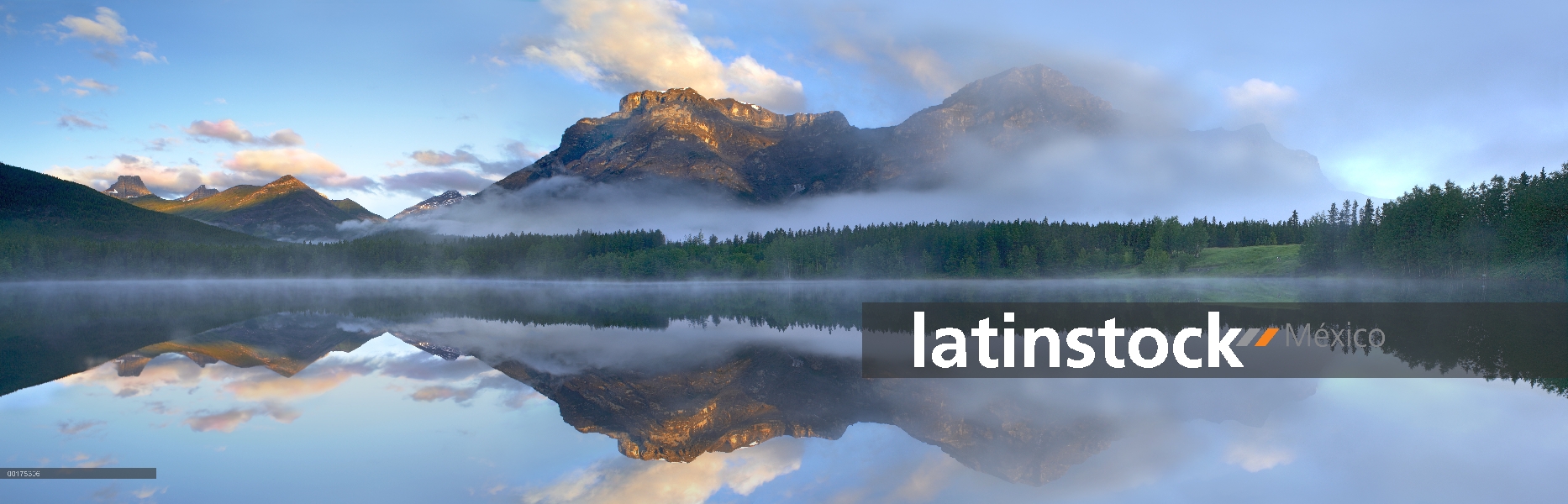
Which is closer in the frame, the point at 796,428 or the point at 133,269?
the point at 796,428

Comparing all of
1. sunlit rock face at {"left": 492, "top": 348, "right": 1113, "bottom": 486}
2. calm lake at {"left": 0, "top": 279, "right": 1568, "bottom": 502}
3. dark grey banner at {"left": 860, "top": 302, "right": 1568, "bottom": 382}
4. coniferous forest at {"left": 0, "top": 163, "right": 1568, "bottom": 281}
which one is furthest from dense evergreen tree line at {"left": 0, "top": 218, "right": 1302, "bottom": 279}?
sunlit rock face at {"left": 492, "top": 348, "right": 1113, "bottom": 486}

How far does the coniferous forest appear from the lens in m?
76.8

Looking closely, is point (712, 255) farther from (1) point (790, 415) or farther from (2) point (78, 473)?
(2) point (78, 473)

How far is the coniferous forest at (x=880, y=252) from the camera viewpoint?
76.8m

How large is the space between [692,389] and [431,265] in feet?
505

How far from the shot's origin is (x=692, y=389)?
17859 mm

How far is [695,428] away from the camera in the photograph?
13.8m

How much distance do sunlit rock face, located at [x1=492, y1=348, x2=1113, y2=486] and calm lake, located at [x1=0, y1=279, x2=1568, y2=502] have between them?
0.28 ft

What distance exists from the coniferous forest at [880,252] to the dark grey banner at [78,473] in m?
102

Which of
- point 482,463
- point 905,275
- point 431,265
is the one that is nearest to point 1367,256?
point 905,275

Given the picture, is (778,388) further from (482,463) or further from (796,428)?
(482,463)

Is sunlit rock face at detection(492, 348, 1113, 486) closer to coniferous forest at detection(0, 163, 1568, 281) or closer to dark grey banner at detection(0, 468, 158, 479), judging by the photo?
dark grey banner at detection(0, 468, 158, 479)

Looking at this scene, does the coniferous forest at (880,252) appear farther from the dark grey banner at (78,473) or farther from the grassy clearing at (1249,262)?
the dark grey banner at (78,473)

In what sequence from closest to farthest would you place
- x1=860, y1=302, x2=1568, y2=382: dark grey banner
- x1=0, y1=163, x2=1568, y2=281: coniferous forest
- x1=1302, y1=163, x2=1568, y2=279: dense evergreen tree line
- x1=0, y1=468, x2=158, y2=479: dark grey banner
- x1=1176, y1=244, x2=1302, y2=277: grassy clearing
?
x1=0, y1=468, x2=158, y2=479: dark grey banner
x1=860, y1=302, x2=1568, y2=382: dark grey banner
x1=1302, y1=163, x2=1568, y2=279: dense evergreen tree line
x1=0, y1=163, x2=1568, y2=281: coniferous forest
x1=1176, y1=244, x2=1302, y2=277: grassy clearing
